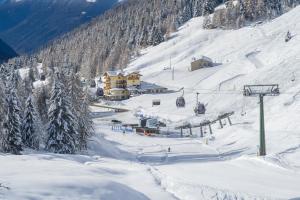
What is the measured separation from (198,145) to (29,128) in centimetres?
2242

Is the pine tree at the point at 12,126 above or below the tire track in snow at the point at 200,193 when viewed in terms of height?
above

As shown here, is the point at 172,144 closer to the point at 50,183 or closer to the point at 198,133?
the point at 198,133

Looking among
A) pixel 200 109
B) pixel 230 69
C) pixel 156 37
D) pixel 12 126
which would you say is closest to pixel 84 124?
pixel 12 126

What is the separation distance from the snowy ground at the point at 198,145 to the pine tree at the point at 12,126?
7.98 feet

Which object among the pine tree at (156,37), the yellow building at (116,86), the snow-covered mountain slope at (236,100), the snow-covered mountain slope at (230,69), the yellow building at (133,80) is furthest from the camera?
the pine tree at (156,37)

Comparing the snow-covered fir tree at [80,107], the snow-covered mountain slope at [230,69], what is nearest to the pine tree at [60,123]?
the snow-covered fir tree at [80,107]

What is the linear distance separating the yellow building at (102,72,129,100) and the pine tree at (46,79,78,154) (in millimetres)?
77625

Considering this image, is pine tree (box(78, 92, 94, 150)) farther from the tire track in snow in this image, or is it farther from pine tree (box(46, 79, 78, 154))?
the tire track in snow

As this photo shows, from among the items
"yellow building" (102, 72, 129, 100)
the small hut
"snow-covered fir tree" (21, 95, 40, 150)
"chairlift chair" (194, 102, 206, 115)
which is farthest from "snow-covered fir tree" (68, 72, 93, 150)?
the small hut

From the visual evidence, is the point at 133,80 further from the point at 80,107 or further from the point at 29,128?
the point at 29,128

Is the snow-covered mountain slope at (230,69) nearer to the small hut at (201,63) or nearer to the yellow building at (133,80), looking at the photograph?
the small hut at (201,63)

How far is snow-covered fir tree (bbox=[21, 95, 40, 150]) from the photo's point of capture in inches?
1865

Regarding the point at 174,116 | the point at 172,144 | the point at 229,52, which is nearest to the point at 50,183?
the point at 172,144

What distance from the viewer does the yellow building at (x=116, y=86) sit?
125 metres
